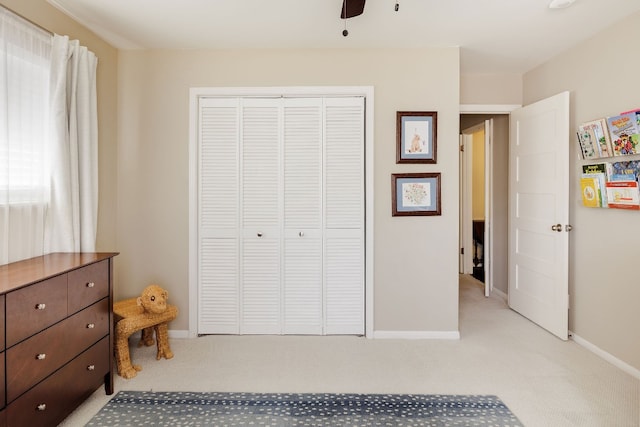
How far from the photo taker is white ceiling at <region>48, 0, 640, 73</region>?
246cm

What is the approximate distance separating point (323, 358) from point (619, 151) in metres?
2.67

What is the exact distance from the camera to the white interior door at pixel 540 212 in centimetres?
312

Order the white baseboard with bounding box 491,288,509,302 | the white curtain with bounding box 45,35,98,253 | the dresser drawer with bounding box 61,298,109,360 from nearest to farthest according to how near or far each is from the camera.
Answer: the dresser drawer with bounding box 61,298,109,360 < the white curtain with bounding box 45,35,98,253 < the white baseboard with bounding box 491,288,509,302

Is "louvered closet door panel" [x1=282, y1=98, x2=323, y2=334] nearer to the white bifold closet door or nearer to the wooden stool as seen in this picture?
the white bifold closet door

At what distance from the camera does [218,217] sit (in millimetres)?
3256

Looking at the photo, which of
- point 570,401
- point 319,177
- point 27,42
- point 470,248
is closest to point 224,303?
point 319,177

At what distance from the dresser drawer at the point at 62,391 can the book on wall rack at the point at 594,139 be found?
376 centimetres

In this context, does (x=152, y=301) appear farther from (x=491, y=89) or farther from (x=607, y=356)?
(x=491, y=89)

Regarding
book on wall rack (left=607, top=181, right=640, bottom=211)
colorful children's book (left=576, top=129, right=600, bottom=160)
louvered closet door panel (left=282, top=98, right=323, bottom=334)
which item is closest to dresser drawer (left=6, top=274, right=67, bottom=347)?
louvered closet door panel (left=282, top=98, right=323, bottom=334)

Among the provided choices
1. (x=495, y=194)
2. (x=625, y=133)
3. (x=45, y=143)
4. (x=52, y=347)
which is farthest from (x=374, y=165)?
(x=52, y=347)

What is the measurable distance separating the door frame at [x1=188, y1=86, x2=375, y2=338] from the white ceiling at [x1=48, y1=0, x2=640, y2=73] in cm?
36

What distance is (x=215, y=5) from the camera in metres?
2.46

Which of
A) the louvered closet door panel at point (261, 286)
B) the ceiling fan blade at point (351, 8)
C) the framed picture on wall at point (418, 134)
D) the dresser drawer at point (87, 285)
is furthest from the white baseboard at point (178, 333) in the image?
the ceiling fan blade at point (351, 8)

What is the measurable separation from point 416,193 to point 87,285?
2.50 metres
